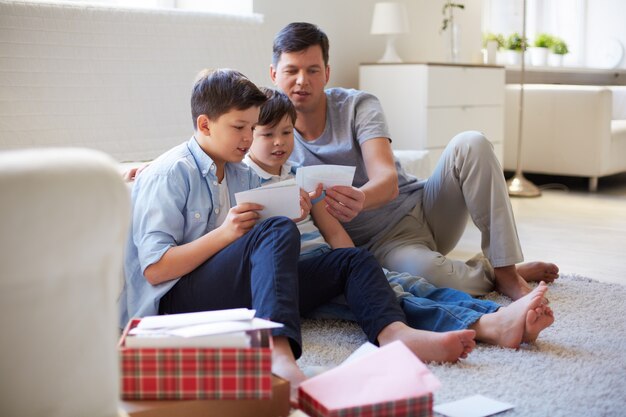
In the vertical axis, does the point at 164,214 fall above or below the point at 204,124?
below

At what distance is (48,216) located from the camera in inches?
33.4

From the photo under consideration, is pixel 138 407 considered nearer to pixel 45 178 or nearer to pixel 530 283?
pixel 45 178

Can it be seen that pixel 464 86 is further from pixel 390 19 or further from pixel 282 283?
pixel 282 283

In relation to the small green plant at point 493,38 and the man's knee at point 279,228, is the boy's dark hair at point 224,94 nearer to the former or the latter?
the man's knee at point 279,228

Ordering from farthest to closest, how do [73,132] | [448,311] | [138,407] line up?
[73,132] < [448,311] < [138,407]

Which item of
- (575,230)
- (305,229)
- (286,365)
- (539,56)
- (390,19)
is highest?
(390,19)

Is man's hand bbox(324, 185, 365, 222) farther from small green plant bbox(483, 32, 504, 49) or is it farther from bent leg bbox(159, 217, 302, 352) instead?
small green plant bbox(483, 32, 504, 49)

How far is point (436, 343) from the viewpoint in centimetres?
181

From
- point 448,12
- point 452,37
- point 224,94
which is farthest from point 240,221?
point 448,12

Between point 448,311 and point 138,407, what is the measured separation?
974 millimetres

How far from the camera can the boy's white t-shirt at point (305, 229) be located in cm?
217

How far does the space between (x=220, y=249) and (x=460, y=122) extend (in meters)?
2.70

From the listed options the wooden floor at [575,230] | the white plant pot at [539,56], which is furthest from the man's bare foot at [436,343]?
the white plant pot at [539,56]

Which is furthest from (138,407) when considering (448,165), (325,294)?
(448,165)
